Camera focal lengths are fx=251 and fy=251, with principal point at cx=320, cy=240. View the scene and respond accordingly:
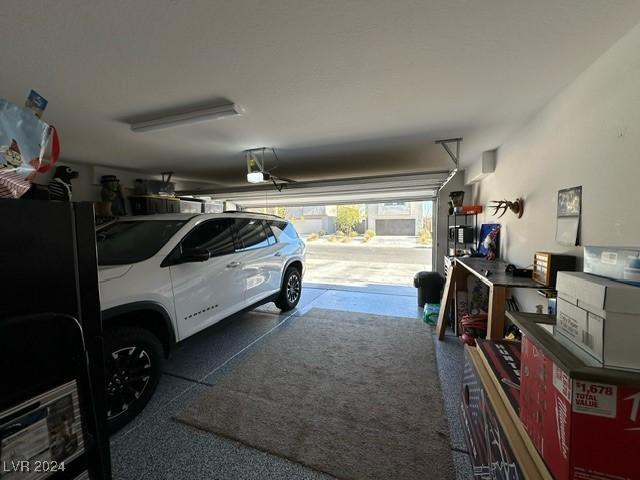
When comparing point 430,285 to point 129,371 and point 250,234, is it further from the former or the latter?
point 129,371

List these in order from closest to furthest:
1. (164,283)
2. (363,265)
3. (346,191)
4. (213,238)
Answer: (164,283) < (213,238) < (346,191) < (363,265)

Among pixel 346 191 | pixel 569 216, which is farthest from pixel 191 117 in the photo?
pixel 346 191

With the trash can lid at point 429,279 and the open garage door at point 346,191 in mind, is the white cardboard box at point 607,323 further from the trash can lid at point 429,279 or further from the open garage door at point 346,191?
the open garage door at point 346,191

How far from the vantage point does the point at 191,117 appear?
2.15m

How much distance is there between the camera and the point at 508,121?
246 centimetres

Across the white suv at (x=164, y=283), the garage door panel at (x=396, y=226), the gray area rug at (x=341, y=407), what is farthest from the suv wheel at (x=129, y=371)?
the garage door panel at (x=396, y=226)

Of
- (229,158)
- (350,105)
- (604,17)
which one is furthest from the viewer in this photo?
(229,158)

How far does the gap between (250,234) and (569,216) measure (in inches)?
125

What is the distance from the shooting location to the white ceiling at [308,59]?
46.2 inches

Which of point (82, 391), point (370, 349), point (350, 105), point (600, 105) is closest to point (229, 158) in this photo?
point (350, 105)

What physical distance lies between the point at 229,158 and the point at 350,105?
239 centimetres

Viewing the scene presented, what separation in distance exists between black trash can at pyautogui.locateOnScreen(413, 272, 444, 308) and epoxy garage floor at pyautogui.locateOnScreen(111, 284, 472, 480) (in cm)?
100

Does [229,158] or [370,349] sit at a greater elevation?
[229,158]

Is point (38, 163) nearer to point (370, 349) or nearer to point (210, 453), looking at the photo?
point (210, 453)
